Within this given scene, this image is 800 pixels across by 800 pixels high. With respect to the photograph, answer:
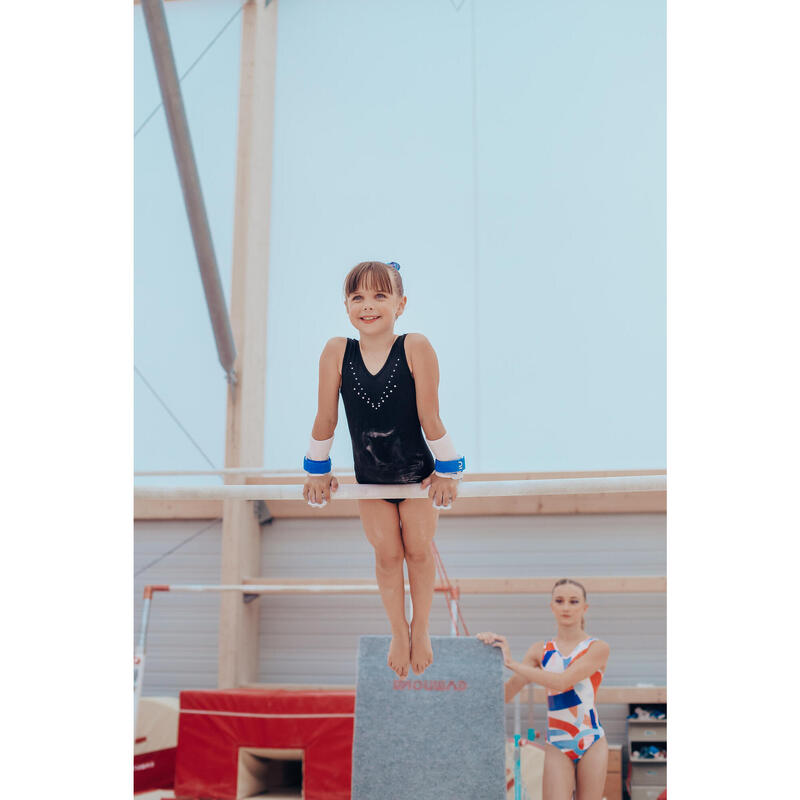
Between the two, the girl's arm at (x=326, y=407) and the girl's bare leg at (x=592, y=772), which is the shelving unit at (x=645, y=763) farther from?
the girl's arm at (x=326, y=407)

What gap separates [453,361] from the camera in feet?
17.0

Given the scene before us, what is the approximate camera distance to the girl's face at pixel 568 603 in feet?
10.3

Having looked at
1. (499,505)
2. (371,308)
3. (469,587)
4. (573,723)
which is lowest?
(573,723)

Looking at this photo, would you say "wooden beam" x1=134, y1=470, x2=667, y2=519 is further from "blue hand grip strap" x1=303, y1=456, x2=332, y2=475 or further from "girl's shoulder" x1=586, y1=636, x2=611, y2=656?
"blue hand grip strap" x1=303, y1=456, x2=332, y2=475

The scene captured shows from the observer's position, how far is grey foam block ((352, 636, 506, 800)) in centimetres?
314

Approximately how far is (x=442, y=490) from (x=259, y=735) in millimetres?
2389

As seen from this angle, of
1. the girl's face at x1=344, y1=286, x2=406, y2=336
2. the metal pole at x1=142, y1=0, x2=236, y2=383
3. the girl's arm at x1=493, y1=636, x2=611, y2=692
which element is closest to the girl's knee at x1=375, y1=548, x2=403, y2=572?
the girl's face at x1=344, y1=286, x2=406, y2=336

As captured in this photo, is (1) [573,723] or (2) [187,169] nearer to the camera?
(1) [573,723]

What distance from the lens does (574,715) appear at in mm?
3016

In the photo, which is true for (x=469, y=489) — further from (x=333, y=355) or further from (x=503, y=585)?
(x=503, y=585)

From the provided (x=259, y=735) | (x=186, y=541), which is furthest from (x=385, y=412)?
(x=186, y=541)

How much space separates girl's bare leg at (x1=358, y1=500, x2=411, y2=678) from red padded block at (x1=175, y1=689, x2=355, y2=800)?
1660 mm
